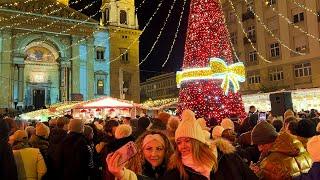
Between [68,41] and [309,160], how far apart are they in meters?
39.6

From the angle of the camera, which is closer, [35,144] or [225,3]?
[35,144]

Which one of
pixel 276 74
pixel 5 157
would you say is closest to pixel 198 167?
pixel 5 157

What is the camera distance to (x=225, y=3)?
140 ft

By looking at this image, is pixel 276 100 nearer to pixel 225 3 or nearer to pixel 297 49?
pixel 297 49

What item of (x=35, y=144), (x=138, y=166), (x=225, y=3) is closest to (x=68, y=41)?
(x=225, y=3)

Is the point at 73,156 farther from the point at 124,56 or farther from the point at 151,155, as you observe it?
the point at 124,56

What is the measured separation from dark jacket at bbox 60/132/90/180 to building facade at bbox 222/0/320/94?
28.6 meters

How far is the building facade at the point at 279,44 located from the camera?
31.4 m

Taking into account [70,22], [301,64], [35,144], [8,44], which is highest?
[70,22]

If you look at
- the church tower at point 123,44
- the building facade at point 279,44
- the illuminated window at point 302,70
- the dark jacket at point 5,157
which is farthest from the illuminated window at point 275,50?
the dark jacket at point 5,157

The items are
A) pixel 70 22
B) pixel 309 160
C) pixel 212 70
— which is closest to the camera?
pixel 309 160

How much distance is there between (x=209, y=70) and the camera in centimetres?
1206

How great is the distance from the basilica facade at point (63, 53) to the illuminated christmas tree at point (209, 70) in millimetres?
28159

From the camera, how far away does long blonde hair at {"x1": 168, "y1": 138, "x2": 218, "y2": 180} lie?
277 centimetres
